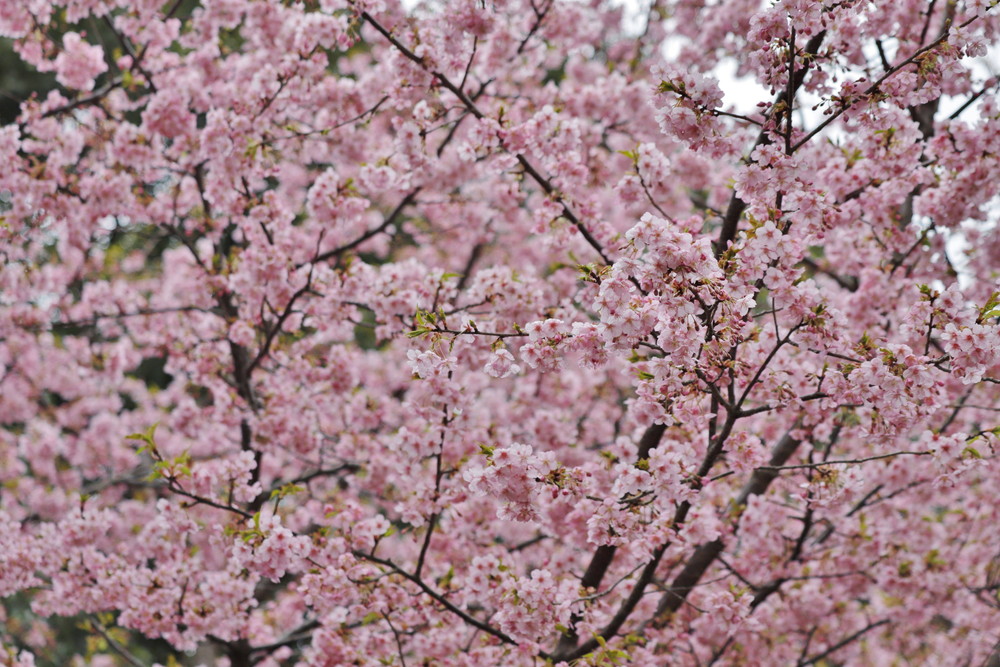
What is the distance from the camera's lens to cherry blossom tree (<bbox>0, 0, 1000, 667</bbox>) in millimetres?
3367

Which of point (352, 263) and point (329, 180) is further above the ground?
point (329, 180)

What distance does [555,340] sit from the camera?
11.1 feet

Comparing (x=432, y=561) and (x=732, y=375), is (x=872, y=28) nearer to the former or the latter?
(x=732, y=375)

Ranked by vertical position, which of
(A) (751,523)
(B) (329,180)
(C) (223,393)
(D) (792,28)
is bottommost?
(A) (751,523)

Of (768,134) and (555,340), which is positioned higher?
(768,134)

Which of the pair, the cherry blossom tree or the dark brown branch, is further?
the cherry blossom tree

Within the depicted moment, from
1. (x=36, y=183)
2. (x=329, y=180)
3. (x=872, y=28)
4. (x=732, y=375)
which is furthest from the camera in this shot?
(x=36, y=183)

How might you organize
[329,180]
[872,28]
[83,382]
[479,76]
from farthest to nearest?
[83,382]
[479,76]
[329,180]
[872,28]

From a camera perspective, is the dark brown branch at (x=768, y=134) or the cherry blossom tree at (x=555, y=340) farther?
the cherry blossom tree at (x=555, y=340)

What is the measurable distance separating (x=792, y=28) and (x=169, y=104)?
4848 mm

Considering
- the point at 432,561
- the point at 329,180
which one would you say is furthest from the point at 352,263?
the point at 432,561

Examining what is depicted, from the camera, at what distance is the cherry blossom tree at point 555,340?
337cm

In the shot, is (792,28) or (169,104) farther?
(169,104)

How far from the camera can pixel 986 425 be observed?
6441mm
